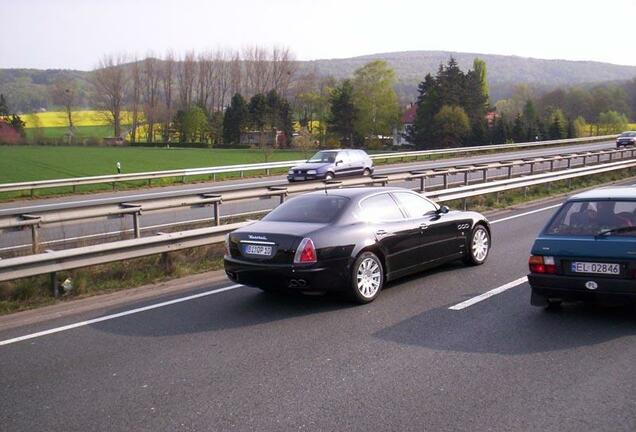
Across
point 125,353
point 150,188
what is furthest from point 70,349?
point 150,188

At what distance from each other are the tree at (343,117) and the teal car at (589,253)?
285ft

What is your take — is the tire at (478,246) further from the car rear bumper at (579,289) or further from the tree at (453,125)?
the tree at (453,125)

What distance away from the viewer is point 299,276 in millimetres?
7945

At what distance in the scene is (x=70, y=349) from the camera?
6.75 m

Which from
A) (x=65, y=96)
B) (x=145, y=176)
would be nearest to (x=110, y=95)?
(x=65, y=96)

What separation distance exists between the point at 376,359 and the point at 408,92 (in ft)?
584

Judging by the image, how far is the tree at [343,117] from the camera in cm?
9350

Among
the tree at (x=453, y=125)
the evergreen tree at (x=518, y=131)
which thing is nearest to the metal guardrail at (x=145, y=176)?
the evergreen tree at (x=518, y=131)

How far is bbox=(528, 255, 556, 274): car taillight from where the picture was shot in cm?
734

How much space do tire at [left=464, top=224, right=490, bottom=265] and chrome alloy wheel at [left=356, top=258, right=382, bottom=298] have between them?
7.73 feet

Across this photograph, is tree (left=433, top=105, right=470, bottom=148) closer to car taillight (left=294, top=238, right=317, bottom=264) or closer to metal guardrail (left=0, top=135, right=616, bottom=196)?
metal guardrail (left=0, top=135, right=616, bottom=196)

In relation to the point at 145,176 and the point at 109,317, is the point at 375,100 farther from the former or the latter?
the point at 109,317

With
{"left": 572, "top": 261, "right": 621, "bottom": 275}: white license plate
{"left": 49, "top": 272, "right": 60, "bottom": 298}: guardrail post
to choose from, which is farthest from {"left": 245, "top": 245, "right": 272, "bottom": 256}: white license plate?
{"left": 572, "top": 261, "right": 621, "bottom": 275}: white license plate

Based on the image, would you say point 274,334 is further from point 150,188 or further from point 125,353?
point 150,188
